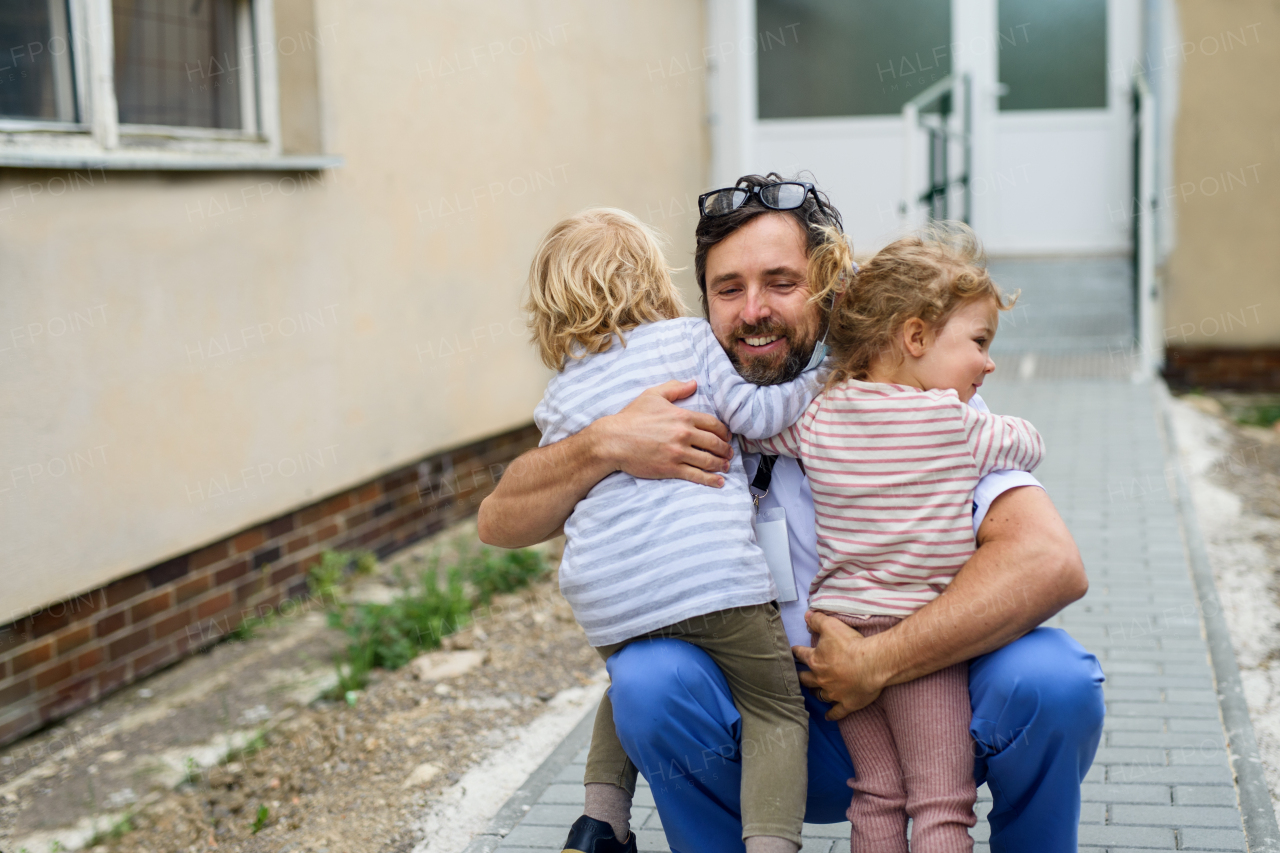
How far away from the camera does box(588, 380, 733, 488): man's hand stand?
6.77 feet

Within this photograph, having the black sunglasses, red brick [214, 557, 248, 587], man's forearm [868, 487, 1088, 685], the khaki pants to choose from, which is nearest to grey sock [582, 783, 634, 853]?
the khaki pants

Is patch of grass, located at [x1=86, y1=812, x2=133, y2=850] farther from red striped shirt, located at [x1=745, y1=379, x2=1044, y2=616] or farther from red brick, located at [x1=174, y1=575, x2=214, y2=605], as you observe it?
red striped shirt, located at [x1=745, y1=379, x2=1044, y2=616]

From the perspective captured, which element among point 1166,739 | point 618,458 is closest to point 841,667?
point 618,458

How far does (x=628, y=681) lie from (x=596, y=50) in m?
5.97

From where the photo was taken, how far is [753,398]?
2.10 metres

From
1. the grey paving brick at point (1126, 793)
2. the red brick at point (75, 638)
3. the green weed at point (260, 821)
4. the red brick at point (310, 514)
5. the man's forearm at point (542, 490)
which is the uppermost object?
the man's forearm at point (542, 490)

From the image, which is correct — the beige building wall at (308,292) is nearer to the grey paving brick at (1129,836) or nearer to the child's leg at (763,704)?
the child's leg at (763,704)

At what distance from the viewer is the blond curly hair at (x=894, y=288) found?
1.99 meters

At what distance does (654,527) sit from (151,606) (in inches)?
106

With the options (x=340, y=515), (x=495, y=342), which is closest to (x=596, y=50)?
(x=495, y=342)

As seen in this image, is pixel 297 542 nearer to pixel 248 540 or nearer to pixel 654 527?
pixel 248 540

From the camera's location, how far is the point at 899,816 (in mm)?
1980

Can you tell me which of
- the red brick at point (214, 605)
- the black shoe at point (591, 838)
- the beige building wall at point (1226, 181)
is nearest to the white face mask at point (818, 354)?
the black shoe at point (591, 838)

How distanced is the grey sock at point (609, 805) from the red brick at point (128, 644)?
7.63ft
